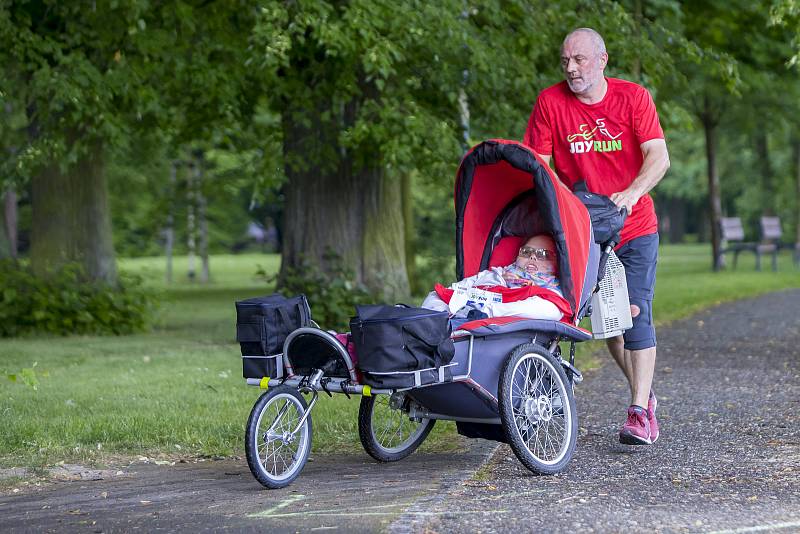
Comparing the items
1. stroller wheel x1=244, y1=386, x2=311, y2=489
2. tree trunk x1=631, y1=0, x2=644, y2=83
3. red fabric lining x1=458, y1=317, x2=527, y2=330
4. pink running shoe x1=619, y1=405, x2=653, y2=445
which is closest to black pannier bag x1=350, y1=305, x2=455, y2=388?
red fabric lining x1=458, y1=317, x2=527, y2=330

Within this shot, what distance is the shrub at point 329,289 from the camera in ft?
45.2

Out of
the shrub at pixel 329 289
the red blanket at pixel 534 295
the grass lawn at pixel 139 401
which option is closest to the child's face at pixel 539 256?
the red blanket at pixel 534 295

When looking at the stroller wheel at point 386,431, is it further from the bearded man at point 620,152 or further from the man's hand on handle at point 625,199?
the man's hand on handle at point 625,199

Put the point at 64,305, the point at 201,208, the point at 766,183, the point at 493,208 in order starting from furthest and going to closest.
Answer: the point at 766,183, the point at 201,208, the point at 64,305, the point at 493,208

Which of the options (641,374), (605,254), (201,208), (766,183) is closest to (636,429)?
(641,374)

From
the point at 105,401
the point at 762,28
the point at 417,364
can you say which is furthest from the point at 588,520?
the point at 762,28

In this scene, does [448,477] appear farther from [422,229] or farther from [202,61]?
[422,229]

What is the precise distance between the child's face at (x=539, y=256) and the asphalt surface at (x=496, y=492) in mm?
948

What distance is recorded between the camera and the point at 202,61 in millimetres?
12797

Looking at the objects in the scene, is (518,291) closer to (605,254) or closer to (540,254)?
(540,254)

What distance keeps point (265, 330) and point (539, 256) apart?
1436 mm

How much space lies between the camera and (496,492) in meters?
5.55

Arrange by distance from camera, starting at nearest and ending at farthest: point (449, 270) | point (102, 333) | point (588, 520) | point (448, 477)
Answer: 1. point (588, 520)
2. point (448, 477)
3. point (102, 333)
4. point (449, 270)

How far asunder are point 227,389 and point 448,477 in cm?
372
